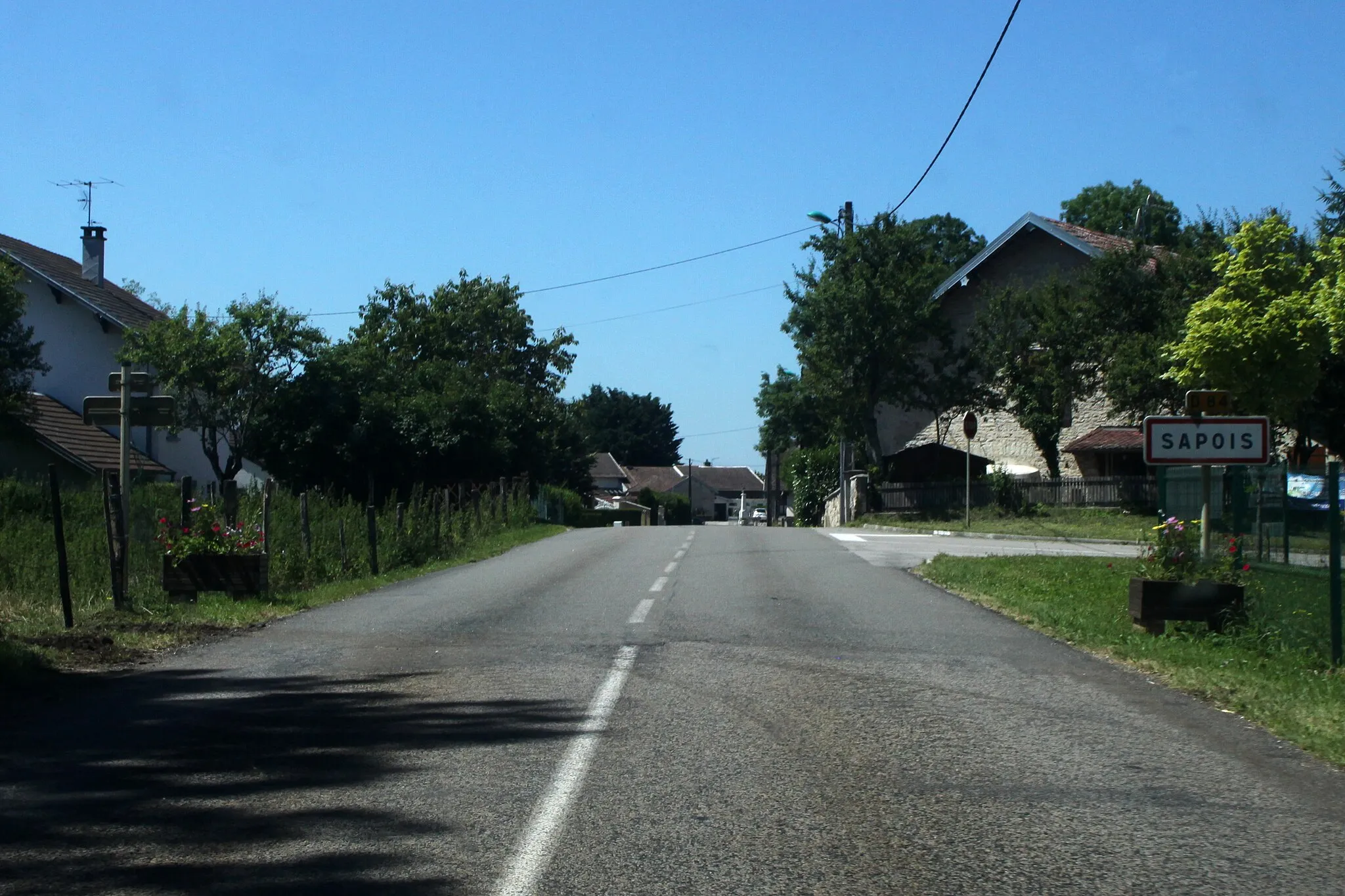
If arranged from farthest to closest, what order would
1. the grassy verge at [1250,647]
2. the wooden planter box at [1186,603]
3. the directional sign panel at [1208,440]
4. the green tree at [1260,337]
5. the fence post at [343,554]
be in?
the green tree at [1260,337] < the fence post at [343,554] < the directional sign panel at [1208,440] < the wooden planter box at [1186,603] < the grassy verge at [1250,647]

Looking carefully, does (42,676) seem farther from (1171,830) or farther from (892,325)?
(892,325)

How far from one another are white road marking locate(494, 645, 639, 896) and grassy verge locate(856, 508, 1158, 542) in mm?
23213

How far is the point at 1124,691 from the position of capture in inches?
341

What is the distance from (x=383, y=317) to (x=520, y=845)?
6336 cm

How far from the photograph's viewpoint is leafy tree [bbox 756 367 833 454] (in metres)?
47.5

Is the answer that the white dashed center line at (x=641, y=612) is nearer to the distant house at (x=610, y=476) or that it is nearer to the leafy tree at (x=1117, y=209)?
the leafy tree at (x=1117, y=209)

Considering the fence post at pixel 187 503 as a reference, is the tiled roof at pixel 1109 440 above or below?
above

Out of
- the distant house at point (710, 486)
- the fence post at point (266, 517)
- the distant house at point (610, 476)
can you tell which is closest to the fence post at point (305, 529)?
the fence post at point (266, 517)

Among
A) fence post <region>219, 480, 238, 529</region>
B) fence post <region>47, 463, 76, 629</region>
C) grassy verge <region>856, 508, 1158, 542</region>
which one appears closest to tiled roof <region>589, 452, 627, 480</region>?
grassy verge <region>856, 508, 1158, 542</region>

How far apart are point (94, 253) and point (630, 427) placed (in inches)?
3148

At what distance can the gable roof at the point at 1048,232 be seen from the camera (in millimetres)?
44312

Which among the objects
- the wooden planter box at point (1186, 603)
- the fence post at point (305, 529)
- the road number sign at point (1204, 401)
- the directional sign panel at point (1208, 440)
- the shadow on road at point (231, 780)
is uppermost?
the road number sign at point (1204, 401)

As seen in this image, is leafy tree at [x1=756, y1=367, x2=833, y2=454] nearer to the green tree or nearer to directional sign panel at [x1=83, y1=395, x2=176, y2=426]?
the green tree

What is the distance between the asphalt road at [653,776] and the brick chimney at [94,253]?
36156 mm
